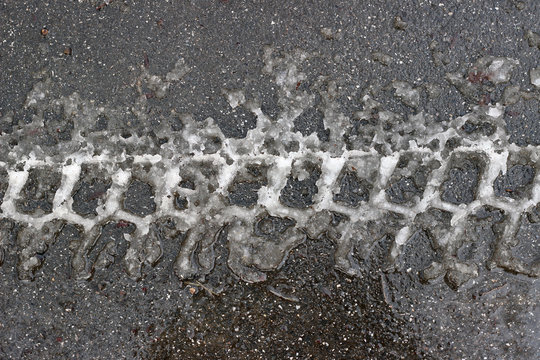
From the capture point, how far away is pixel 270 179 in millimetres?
1878

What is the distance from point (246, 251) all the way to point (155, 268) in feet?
1.22

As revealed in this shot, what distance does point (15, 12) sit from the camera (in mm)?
1893

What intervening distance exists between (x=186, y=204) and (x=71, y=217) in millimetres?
465

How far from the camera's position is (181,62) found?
188cm

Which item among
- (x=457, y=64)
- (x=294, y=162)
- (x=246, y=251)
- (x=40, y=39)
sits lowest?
(x=246, y=251)

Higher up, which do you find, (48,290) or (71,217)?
(71,217)

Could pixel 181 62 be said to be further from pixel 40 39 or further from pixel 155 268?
pixel 155 268

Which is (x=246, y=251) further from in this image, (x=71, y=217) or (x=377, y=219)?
(x=71, y=217)

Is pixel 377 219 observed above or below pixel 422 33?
below

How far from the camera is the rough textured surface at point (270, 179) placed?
6.05ft

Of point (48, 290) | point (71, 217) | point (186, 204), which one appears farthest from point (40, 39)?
point (48, 290)

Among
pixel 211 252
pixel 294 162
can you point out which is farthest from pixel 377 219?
pixel 211 252

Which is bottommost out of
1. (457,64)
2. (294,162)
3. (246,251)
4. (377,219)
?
(246,251)

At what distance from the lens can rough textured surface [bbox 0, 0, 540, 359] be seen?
184 centimetres
